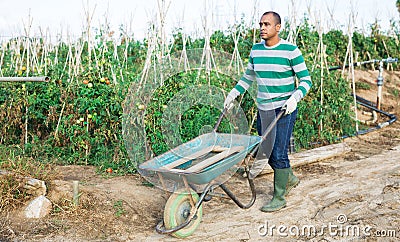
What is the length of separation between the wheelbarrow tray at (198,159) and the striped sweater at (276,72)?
0.40 metres

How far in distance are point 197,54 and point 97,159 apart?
4.65ft

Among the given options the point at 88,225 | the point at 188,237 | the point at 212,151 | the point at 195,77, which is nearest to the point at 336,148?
the point at 195,77

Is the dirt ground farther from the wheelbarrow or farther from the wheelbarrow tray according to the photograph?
the wheelbarrow tray

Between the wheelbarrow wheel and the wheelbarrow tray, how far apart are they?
14 cm

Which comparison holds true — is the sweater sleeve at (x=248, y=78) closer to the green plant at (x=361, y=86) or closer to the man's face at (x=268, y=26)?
the man's face at (x=268, y=26)

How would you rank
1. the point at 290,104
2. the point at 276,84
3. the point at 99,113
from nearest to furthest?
the point at 290,104
the point at 276,84
the point at 99,113

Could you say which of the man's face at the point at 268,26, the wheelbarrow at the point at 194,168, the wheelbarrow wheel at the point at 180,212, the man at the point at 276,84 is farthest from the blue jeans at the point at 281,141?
the wheelbarrow wheel at the point at 180,212

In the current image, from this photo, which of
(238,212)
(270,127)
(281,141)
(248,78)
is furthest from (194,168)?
(248,78)

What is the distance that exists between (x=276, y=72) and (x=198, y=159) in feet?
2.89

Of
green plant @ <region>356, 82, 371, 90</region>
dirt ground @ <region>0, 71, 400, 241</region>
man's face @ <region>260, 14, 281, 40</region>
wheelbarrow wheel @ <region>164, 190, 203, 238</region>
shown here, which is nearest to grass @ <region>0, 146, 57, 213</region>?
dirt ground @ <region>0, 71, 400, 241</region>

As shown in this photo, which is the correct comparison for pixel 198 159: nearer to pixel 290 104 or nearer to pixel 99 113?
pixel 290 104

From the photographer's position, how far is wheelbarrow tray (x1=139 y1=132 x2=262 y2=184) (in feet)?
9.94

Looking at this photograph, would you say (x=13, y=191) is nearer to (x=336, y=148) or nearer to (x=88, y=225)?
(x=88, y=225)

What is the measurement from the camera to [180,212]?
3.21 meters
